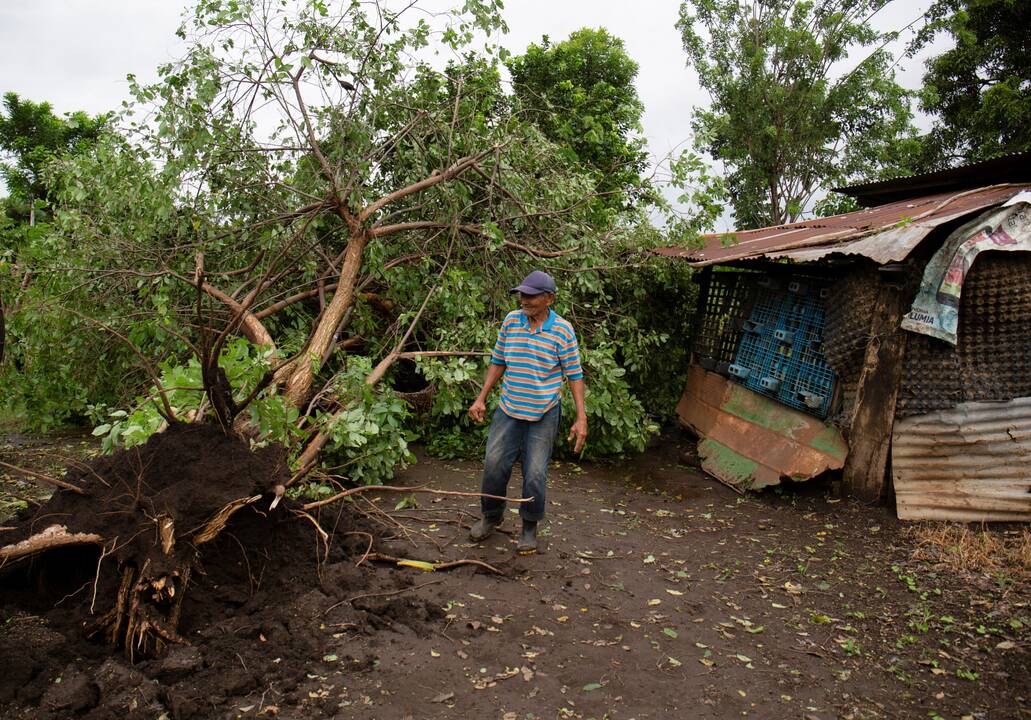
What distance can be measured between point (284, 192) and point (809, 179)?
45.6 ft

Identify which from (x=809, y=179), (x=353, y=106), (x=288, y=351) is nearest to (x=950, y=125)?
(x=809, y=179)

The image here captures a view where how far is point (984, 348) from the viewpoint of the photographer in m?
5.06

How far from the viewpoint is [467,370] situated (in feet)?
18.5

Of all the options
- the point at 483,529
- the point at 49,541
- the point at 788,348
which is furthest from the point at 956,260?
the point at 49,541

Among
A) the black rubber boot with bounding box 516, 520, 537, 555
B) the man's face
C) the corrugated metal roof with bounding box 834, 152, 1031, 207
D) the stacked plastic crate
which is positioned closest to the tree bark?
the man's face

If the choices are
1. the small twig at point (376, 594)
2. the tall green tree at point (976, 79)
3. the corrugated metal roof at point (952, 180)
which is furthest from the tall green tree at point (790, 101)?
the small twig at point (376, 594)

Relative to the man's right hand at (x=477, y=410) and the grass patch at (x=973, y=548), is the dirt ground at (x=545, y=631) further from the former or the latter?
the man's right hand at (x=477, y=410)

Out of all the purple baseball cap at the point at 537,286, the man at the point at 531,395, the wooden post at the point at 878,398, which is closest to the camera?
the purple baseball cap at the point at 537,286

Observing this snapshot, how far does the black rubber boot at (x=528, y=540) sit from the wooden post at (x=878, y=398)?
2607mm

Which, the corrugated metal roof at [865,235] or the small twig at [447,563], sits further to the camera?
the corrugated metal roof at [865,235]

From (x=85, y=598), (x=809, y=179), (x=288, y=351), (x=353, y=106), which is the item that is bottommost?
(x=85, y=598)

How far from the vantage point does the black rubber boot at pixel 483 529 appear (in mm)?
4477

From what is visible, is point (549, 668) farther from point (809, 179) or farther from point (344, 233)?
point (809, 179)

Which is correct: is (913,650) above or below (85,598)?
above
